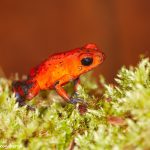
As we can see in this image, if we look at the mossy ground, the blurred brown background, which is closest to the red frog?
the mossy ground

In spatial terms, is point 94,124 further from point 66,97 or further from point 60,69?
point 60,69

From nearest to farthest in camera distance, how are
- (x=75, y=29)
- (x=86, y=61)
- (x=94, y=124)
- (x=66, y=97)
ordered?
(x=94, y=124) → (x=66, y=97) → (x=86, y=61) → (x=75, y=29)

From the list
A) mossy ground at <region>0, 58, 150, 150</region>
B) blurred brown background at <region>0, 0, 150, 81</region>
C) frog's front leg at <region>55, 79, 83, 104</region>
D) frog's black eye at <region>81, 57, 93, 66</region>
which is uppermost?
blurred brown background at <region>0, 0, 150, 81</region>

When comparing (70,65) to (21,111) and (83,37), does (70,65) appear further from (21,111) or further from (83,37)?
(83,37)

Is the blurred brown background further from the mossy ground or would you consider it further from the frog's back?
the mossy ground

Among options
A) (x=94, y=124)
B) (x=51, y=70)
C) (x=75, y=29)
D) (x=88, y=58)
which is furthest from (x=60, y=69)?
(x=75, y=29)

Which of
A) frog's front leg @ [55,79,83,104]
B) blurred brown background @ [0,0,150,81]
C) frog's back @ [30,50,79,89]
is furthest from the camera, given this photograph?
blurred brown background @ [0,0,150,81]
